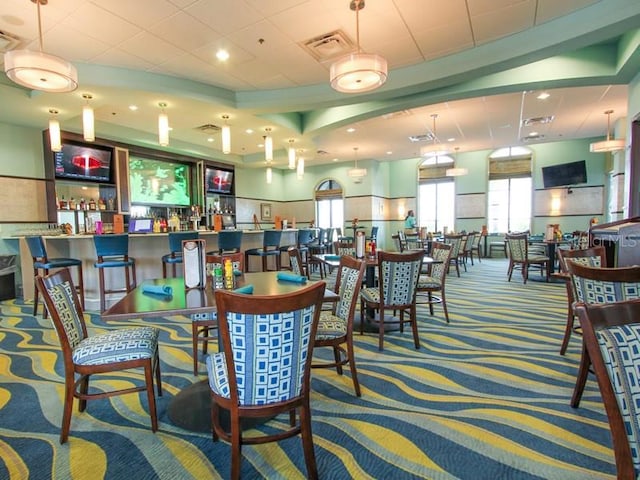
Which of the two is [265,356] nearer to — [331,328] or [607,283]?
[331,328]

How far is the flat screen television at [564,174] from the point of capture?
33.4 feet

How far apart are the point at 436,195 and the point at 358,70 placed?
10089 millimetres

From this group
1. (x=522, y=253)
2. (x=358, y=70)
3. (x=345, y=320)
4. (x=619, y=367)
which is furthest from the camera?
(x=522, y=253)

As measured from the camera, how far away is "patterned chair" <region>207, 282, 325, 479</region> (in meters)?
1.31

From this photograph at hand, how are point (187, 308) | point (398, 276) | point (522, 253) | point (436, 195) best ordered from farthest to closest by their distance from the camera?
1. point (436, 195)
2. point (522, 253)
3. point (398, 276)
4. point (187, 308)

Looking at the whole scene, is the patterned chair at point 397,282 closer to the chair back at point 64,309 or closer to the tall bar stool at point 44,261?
the chair back at point 64,309

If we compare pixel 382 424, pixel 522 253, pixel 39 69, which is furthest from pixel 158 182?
pixel 522 253

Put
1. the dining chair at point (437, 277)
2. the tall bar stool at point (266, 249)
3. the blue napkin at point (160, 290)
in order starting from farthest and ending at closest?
the tall bar stool at point (266, 249) < the dining chair at point (437, 277) < the blue napkin at point (160, 290)

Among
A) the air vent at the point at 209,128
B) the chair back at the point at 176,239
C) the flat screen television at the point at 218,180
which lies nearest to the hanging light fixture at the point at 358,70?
the chair back at the point at 176,239

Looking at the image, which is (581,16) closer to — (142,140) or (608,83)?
(608,83)

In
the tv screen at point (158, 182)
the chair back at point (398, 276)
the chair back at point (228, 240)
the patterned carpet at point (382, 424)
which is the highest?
the tv screen at point (158, 182)

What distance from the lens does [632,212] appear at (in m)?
4.98

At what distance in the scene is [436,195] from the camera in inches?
492

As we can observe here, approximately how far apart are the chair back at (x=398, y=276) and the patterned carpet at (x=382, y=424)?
0.50 metres
